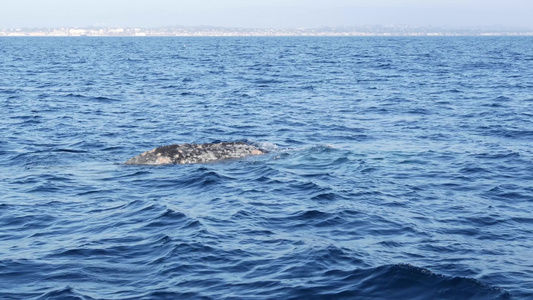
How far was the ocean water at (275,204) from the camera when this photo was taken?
435 inches

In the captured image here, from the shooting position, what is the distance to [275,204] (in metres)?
15.8

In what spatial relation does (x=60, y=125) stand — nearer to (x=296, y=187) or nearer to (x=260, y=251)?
(x=296, y=187)

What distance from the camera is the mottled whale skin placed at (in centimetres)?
2017

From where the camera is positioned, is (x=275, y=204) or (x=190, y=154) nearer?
(x=275, y=204)

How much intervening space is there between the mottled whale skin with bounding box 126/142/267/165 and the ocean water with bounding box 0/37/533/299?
0.61m

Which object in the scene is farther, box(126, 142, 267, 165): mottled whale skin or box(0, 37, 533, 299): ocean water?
box(126, 142, 267, 165): mottled whale skin

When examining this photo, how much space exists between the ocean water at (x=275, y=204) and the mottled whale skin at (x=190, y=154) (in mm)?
613

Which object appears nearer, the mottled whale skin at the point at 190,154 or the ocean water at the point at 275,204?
the ocean water at the point at 275,204

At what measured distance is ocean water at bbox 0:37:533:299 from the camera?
11.0 m

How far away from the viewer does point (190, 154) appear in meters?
20.5

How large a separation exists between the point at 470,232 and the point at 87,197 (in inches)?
352

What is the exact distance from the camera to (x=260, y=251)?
12.4m

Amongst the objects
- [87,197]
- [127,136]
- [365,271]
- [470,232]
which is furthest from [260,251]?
[127,136]

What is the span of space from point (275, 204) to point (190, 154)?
548 cm
